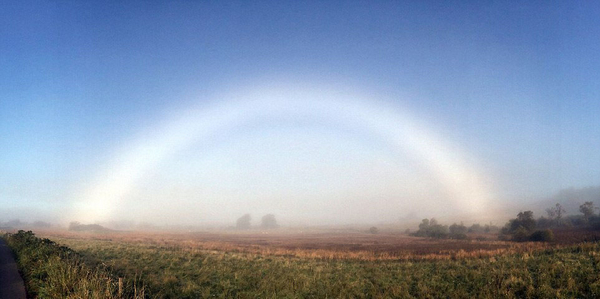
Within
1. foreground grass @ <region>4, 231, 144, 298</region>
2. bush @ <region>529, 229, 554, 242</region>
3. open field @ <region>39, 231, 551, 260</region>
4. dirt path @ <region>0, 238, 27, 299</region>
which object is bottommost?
open field @ <region>39, 231, 551, 260</region>

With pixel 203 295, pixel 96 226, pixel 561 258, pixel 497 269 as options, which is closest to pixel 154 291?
pixel 203 295

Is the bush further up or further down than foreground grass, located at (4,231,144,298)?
further down

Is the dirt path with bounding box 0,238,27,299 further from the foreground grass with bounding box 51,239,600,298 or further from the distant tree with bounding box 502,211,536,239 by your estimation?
the distant tree with bounding box 502,211,536,239

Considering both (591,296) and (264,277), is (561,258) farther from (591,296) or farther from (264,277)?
(264,277)

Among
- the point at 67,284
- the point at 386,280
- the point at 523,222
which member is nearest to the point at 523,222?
the point at 523,222

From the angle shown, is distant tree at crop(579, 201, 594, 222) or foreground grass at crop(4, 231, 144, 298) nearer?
foreground grass at crop(4, 231, 144, 298)

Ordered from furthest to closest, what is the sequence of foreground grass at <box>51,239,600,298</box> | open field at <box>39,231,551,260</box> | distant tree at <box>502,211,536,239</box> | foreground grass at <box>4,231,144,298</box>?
distant tree at <box>502,211,536,239</box> < open field at <box>39,231,551,260</box> < foreground grass at <box>51,239,600,298</box> < foreground grass at <box>4,231,144,298</box>

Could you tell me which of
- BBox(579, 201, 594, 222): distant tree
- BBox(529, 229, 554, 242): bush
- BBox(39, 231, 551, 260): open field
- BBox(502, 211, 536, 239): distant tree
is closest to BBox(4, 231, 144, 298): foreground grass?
BBox(39, 231, 551, 260): open field

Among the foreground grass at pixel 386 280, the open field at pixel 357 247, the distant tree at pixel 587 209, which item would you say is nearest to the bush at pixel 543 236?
the open field at pixel 357 247

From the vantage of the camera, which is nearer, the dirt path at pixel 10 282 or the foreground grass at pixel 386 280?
the dirt path at pixel 10 282

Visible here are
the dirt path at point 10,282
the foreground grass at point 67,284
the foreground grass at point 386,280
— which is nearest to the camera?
the foreground grass at point 67,284

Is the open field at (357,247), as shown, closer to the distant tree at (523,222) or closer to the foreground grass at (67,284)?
the distant tree at (523,222)
